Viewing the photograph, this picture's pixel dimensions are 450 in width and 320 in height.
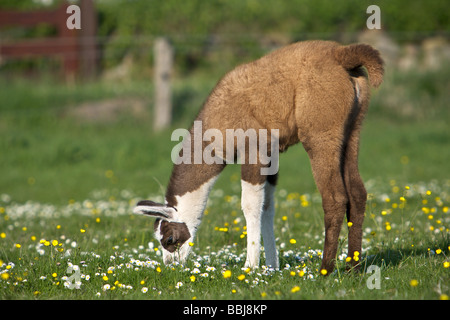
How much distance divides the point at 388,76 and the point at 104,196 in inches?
309

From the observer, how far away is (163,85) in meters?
12.9

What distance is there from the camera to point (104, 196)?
31.7 feet

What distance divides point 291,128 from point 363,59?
0.79 m

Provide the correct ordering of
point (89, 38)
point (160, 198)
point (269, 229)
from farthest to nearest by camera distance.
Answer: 1. point (89, 38)
2. point (160, 198)
3. point (269, 229)

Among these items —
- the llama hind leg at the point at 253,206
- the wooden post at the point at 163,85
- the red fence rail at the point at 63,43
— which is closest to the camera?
the llama hind leg at the point at 253,206

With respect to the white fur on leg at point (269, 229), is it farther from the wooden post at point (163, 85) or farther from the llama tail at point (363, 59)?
the wooden post at point (163, 85)

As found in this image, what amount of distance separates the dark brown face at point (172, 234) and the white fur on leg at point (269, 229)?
27.1 inches

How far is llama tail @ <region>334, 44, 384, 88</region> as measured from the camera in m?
4.57

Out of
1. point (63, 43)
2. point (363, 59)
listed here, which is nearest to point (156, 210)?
point (363, 59)

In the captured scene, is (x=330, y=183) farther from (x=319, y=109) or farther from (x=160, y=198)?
(x=160, y=198)

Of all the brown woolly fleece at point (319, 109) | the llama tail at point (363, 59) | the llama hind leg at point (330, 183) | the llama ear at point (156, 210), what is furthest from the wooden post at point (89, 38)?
the llama hind leg at point (330, 183)

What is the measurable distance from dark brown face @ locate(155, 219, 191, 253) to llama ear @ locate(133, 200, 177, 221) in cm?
7

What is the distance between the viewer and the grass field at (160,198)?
4.22 metres

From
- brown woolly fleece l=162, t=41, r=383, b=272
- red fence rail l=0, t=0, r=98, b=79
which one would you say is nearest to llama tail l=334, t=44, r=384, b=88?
brown woolly fleece l=162, t=41, r=383, b=272
